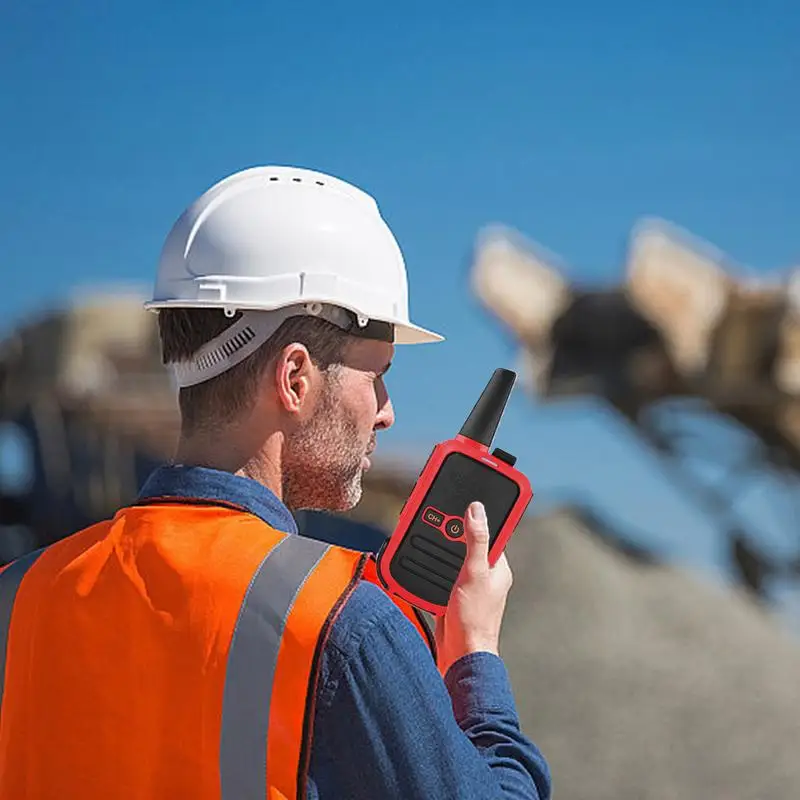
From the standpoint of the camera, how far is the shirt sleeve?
1.40m

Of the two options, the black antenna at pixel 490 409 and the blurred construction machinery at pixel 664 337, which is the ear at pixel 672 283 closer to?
the blurred construction machinery at pixel 664 337

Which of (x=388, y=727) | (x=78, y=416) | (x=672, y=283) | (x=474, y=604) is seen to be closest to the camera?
(x=388, y=727)

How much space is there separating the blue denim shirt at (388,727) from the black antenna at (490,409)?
33 cm

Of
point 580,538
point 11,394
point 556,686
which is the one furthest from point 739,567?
point 11,394

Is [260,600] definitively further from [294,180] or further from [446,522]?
[294,180]

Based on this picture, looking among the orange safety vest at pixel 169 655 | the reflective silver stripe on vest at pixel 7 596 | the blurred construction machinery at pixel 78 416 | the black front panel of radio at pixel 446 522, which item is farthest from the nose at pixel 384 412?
the blurred construction machinery at pixel 78 416

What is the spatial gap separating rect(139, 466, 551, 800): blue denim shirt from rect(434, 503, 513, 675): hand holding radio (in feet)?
0.44

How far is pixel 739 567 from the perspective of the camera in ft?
38.6

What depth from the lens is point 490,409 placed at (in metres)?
1.73

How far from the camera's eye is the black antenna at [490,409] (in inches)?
67.4

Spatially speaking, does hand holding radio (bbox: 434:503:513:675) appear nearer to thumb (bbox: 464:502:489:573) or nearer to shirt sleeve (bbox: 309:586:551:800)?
thumb (bbox: 464:502:489:573)

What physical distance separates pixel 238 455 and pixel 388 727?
0.42 m

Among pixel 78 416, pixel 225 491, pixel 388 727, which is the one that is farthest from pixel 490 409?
pixel 78 416

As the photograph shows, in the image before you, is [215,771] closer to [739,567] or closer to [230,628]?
[230,628]
